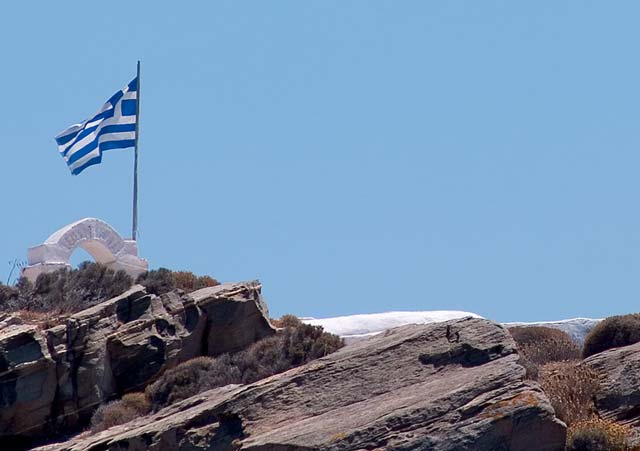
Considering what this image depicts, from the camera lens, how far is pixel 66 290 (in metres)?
28.9

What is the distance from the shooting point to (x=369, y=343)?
21.8 metres

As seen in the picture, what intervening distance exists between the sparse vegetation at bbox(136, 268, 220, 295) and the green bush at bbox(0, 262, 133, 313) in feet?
2.09

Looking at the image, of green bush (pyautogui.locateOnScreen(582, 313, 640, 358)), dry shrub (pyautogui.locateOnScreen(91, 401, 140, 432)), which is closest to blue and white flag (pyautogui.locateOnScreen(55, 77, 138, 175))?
dry shrub (pyautogui.locateOnScreen(91, 401, 140, 432))

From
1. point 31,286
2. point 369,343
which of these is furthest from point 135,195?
point 369,343

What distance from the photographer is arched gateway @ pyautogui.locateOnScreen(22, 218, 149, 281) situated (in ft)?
107

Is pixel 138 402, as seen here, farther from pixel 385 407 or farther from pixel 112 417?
pixel 385 407

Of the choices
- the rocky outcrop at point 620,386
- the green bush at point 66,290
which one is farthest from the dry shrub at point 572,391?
the green bush at point 66,290

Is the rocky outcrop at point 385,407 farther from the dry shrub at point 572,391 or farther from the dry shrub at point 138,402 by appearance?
the dry shrub at point 572,391

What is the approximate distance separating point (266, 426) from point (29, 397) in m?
5.75

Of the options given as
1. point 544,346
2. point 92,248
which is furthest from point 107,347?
point 92,248

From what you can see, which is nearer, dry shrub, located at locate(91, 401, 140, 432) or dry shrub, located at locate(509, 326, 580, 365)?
dry shrub, located at locate(91, 401, 140, 432)

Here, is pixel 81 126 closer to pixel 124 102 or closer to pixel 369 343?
pixel 124 102

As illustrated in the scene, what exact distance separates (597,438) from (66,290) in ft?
44.5

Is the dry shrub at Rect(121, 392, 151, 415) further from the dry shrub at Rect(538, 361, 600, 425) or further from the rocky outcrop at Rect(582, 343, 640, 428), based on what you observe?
the rocky outcrop at Rect(582, 343, 640, 428)
